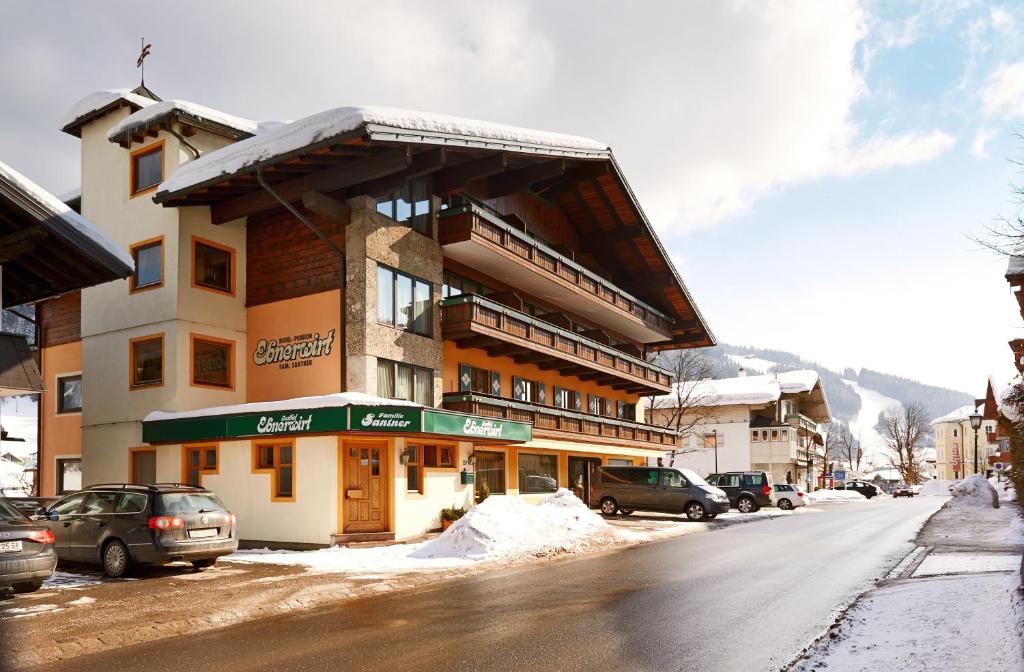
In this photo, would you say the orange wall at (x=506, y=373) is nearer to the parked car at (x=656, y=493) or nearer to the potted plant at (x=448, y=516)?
the parked car at (x=656, y=493)

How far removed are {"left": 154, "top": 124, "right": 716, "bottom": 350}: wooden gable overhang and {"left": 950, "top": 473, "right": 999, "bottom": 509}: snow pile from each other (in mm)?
16331

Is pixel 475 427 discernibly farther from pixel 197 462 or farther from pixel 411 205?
pixel 197 462

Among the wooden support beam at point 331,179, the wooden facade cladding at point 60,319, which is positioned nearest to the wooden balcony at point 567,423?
the wooden support beam at point 331,179

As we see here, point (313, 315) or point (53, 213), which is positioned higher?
point (53, 213)

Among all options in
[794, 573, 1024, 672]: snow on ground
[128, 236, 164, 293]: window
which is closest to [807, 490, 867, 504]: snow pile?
[128, 236, 164, 293]: window

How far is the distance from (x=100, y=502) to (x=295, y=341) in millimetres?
8614

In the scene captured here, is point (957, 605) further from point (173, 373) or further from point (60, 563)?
point (173, 373)

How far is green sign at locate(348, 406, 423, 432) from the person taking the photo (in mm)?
19641

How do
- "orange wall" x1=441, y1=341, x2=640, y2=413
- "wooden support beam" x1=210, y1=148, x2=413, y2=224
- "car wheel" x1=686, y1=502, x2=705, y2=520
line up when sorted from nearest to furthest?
1. "wooden support beam" x1=210, y1=148, x2=413, y2=224
2. "orange wall" x1=441, y1=341, x2=640, y2=413
3. "car wheel" x1=686, y1=502, x2=705, y2=520

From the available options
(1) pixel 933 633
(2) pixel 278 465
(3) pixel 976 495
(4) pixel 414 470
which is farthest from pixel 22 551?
(3) pixel 976 495

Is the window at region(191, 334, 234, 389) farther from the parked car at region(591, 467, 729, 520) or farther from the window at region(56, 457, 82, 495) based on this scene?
the parked car at region(591, 467, 729, 520)

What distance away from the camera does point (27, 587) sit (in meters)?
12.6

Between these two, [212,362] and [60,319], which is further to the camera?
[60,319]

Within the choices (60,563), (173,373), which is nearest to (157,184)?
(173,373)
